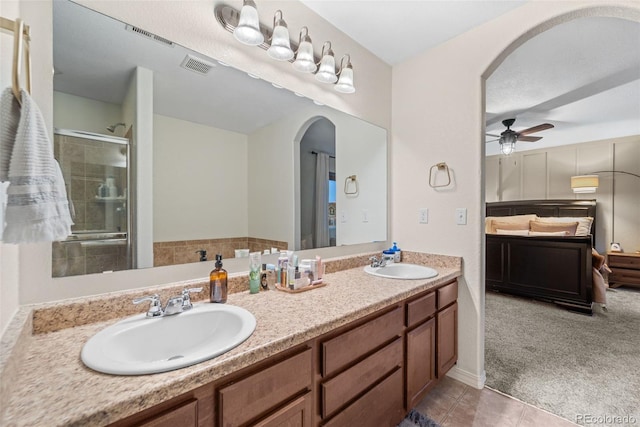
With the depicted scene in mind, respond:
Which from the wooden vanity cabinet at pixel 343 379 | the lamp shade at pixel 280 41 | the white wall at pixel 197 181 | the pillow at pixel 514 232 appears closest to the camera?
the wooden vanity cabinet at pixel 343 379

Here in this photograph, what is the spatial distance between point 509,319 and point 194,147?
3580 millimetres

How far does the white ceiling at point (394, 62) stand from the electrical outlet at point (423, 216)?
1200 millimetres

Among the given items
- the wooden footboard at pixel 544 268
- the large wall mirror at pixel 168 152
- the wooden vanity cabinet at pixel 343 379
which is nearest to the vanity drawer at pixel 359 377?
the wooden vanity cabinet at pixel 343 379

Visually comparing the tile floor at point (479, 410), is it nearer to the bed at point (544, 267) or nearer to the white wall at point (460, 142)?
the white wall at point (460, 142)

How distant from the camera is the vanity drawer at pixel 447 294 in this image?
1.76 metres

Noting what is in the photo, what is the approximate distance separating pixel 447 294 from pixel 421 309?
0.37 metres

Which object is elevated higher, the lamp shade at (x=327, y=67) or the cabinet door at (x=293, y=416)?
the lamp shade at (x=327, y=67)

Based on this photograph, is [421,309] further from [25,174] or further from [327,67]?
[25,174]

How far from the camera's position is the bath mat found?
1.56 meters

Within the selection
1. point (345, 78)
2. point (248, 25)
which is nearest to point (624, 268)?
point (345, 78)

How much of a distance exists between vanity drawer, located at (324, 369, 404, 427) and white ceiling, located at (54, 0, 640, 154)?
4.69 ft

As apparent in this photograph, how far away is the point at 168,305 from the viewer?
104 centimetres

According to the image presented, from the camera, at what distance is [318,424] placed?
1.04 meters

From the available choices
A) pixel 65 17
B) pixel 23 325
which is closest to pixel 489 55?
pixel 65 17
